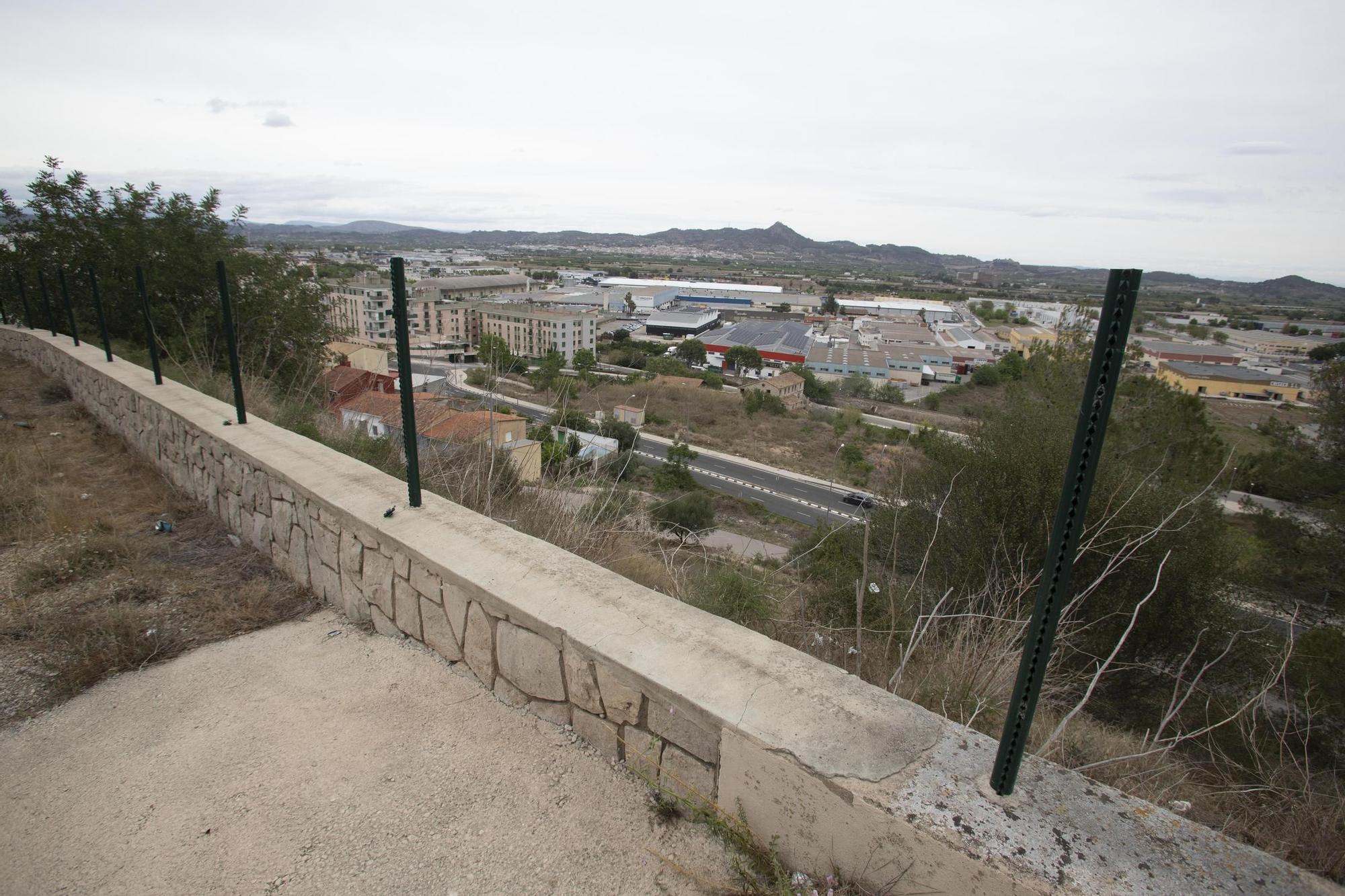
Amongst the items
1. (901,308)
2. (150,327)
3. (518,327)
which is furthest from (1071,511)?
(901,308)

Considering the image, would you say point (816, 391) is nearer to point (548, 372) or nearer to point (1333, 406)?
point (1333, 406)

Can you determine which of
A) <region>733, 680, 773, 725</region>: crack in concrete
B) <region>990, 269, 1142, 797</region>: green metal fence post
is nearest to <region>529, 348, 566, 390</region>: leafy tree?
<region>733, 680, 773, 725</region>: crack in concrete

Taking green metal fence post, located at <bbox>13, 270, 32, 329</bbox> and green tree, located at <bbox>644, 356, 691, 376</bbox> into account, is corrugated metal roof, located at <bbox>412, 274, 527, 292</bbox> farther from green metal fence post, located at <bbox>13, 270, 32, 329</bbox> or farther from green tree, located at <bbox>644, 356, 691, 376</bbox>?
green metal fence post, located at <bbox>13, 270, 32, 329</bbox>

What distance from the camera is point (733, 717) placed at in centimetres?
172

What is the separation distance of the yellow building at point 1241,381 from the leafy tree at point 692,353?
30979 millimetres

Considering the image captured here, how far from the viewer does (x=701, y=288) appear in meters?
109

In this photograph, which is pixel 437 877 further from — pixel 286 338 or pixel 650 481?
pixel 650 481

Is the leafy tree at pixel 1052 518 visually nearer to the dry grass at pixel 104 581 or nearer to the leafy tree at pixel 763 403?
the dry grass at pixel 104 581

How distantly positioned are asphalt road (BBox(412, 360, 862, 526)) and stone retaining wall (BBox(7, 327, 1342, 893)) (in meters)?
13.0

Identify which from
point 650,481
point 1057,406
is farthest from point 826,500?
point 1057,406

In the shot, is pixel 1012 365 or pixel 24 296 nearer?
pixel 24 296

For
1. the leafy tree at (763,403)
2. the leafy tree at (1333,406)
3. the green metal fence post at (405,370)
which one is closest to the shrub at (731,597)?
the green metal fence post at (405,370)

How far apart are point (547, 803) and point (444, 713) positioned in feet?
1.99

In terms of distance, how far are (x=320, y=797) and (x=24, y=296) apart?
37.9 ft
